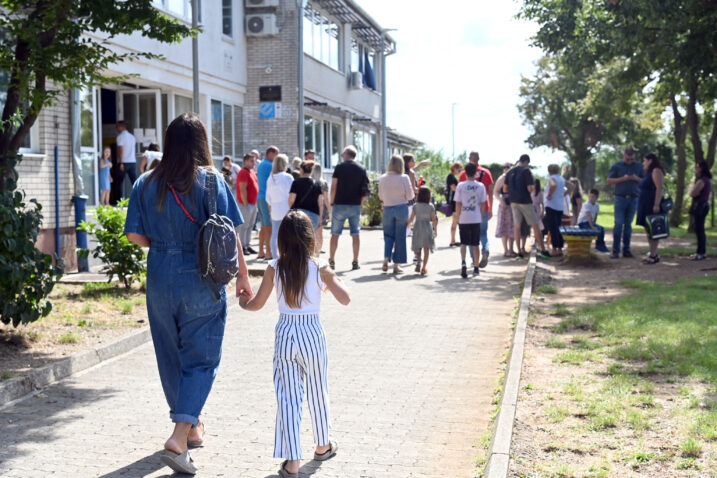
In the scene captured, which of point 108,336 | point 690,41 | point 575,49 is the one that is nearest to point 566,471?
point 108,336

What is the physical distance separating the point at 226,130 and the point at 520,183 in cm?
1015

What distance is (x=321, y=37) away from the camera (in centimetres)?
3005

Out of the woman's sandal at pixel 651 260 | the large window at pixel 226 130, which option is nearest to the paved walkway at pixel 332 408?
the woman's sandal at pixel 651 260

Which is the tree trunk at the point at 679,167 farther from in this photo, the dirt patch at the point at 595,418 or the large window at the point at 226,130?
the dirt patch at the point at 595,418

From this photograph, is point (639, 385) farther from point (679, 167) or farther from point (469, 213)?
point (679, 167)

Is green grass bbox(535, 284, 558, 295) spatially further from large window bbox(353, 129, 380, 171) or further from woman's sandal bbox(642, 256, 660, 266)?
large window bbox(353, 129, 380, 171)

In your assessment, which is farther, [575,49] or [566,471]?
[575,49]

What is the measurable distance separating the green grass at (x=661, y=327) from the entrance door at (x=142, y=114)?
11.8 metres

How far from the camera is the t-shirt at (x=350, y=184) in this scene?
47.0 feet

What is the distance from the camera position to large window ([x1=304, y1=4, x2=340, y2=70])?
92.5ft

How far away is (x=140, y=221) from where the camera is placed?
16.1 ft

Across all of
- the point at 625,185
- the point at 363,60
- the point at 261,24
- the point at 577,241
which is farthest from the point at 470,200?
the point at 363,60

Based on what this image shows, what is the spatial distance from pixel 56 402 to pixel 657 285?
29.1ft

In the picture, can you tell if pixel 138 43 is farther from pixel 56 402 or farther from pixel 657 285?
pixel 56 402
